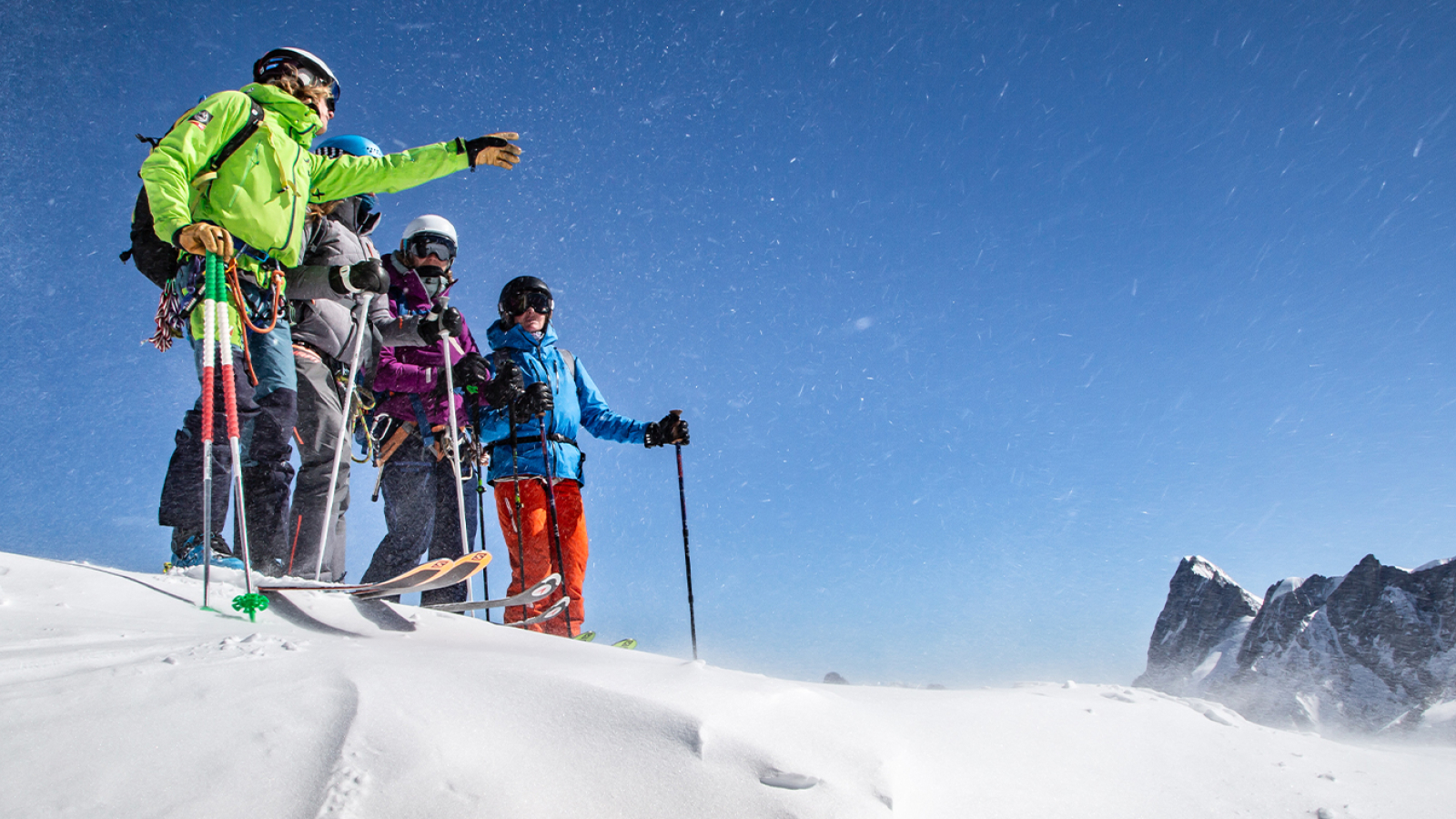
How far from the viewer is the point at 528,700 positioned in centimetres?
185

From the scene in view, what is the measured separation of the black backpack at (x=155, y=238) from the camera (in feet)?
12.1

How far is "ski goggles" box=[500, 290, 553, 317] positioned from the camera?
19.6 feet

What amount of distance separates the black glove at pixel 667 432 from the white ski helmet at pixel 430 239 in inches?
105

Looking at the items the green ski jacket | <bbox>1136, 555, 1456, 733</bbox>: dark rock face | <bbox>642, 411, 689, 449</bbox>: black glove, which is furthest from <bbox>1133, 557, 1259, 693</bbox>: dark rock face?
the green ski jacket

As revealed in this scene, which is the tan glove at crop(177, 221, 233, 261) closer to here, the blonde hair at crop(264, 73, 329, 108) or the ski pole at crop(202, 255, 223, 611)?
the ski pole at crop(202, 255, 223, 611)

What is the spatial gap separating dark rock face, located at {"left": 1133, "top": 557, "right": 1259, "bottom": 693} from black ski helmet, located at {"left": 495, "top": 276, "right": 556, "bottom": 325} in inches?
6985

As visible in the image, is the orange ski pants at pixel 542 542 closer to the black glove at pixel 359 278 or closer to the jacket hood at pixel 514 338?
the jacket hood at pixel 514 338

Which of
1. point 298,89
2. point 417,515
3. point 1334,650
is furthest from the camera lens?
point 1334,650

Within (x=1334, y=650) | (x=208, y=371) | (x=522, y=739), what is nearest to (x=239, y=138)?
(x=208, y=371)

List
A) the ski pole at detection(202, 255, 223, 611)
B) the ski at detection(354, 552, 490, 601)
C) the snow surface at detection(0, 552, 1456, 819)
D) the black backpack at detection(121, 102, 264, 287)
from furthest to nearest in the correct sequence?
the black backpack at detection(121, 102, 264, 287) → the ski at detection(354, 552, 490, 601) → the ski pole at detection(202, 255, 223, 611) → the snow surface at detection(0, 552, 1456, 819)

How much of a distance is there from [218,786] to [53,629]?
1462mm

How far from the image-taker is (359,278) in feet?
14.5

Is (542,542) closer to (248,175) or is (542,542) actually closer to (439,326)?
(439,326)

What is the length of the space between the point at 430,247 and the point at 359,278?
2.28 metres
